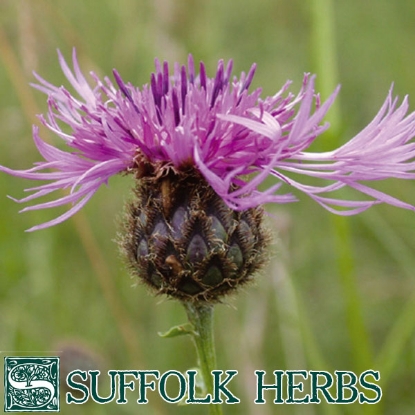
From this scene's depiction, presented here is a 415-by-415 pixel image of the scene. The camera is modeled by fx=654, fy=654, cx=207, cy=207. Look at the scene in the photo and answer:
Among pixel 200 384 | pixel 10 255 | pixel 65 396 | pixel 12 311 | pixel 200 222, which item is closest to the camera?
pixel 200 222

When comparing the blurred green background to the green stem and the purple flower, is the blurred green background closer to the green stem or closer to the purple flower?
the green stem

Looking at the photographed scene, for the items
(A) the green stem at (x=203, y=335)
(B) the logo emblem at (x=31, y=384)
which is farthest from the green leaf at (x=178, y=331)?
(B) the logo emblem at (x=31, y=384)

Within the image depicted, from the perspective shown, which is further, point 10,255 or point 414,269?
point 10,255

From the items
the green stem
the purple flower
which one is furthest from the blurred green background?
the purple flower

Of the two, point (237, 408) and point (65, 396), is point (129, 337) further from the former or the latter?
point (237, 408)

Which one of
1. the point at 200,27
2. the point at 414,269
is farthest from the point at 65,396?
the point at 200,27
